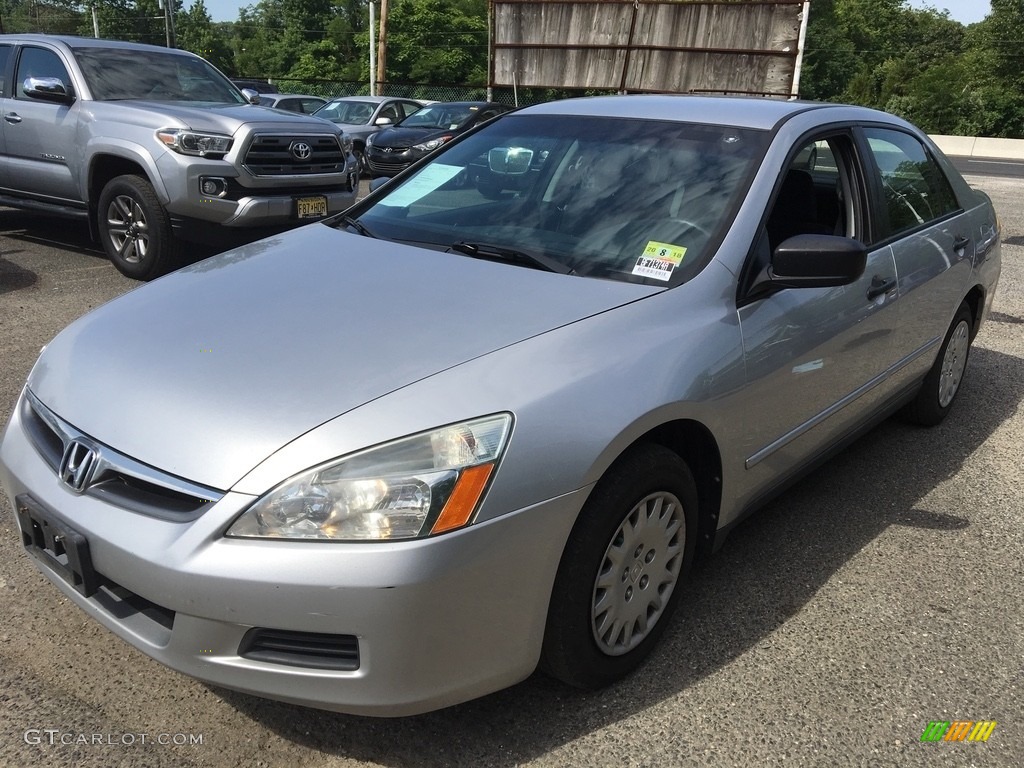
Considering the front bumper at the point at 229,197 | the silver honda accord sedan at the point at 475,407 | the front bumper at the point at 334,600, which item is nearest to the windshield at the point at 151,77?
the front bumper at the point at 229,197

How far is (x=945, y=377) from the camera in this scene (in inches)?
184

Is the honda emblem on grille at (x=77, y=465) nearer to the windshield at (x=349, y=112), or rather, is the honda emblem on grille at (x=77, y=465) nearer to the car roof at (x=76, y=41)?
the car roof at (x=76, y=41)

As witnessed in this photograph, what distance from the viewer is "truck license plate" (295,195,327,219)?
7.26m

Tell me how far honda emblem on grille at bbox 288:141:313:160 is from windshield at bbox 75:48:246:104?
3.47 feet

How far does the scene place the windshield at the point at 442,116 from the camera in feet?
47.3

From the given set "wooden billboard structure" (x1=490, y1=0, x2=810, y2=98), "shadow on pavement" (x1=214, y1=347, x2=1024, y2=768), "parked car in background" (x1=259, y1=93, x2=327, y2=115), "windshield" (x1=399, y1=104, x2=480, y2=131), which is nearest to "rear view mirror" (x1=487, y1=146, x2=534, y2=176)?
"shadow on pavement" (x1=214, y1=347, x2=1024, y2=768)

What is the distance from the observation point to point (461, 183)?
3.60 m

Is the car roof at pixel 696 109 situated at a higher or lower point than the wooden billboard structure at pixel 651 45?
lower

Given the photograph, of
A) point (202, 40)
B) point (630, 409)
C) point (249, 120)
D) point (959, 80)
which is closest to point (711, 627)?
point (630, 409)

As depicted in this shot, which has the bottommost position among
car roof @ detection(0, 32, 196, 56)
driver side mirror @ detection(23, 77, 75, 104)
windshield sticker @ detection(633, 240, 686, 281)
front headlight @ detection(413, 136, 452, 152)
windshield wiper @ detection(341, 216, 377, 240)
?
front headlight @ detection(413, 136, 452, 152)

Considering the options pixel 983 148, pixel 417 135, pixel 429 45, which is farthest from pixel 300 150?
pixel 429 45

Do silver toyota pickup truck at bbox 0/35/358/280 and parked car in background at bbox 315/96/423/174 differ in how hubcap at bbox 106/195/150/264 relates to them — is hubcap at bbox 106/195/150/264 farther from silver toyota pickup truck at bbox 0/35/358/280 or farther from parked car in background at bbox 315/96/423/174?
parked car in background at bbox 315/96/423/174

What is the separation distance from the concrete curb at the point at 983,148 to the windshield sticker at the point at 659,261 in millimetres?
30718

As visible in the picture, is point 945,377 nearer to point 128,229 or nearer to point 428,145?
point 128,229
